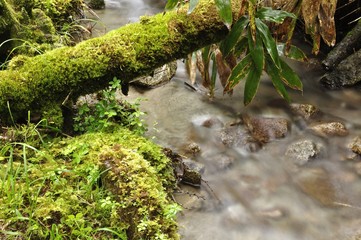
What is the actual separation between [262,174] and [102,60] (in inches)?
64.4

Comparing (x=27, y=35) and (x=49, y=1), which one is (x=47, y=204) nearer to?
(x=27, y=35)

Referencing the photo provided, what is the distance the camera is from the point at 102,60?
2736 mm

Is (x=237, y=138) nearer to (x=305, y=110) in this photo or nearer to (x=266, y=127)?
(x=266, y=127)

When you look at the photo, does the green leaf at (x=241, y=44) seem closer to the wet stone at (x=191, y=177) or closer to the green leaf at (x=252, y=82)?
the green leaf at (x=252, y=82)

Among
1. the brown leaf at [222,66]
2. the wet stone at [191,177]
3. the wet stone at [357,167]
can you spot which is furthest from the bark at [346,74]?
the wet stone at [191,177]

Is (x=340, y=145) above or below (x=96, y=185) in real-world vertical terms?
below

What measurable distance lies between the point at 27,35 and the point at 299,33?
343cm

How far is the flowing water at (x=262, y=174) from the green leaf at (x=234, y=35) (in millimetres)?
844

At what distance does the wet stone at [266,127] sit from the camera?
372 cm

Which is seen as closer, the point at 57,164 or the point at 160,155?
the point at 57,164

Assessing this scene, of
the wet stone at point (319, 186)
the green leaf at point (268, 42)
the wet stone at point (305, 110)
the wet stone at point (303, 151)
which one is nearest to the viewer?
A: the green leaf at point (268, 42)

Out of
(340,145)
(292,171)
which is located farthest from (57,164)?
(340,145)

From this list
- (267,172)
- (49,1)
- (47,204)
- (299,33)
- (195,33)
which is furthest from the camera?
(299,33)

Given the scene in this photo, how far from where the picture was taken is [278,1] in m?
3.04
